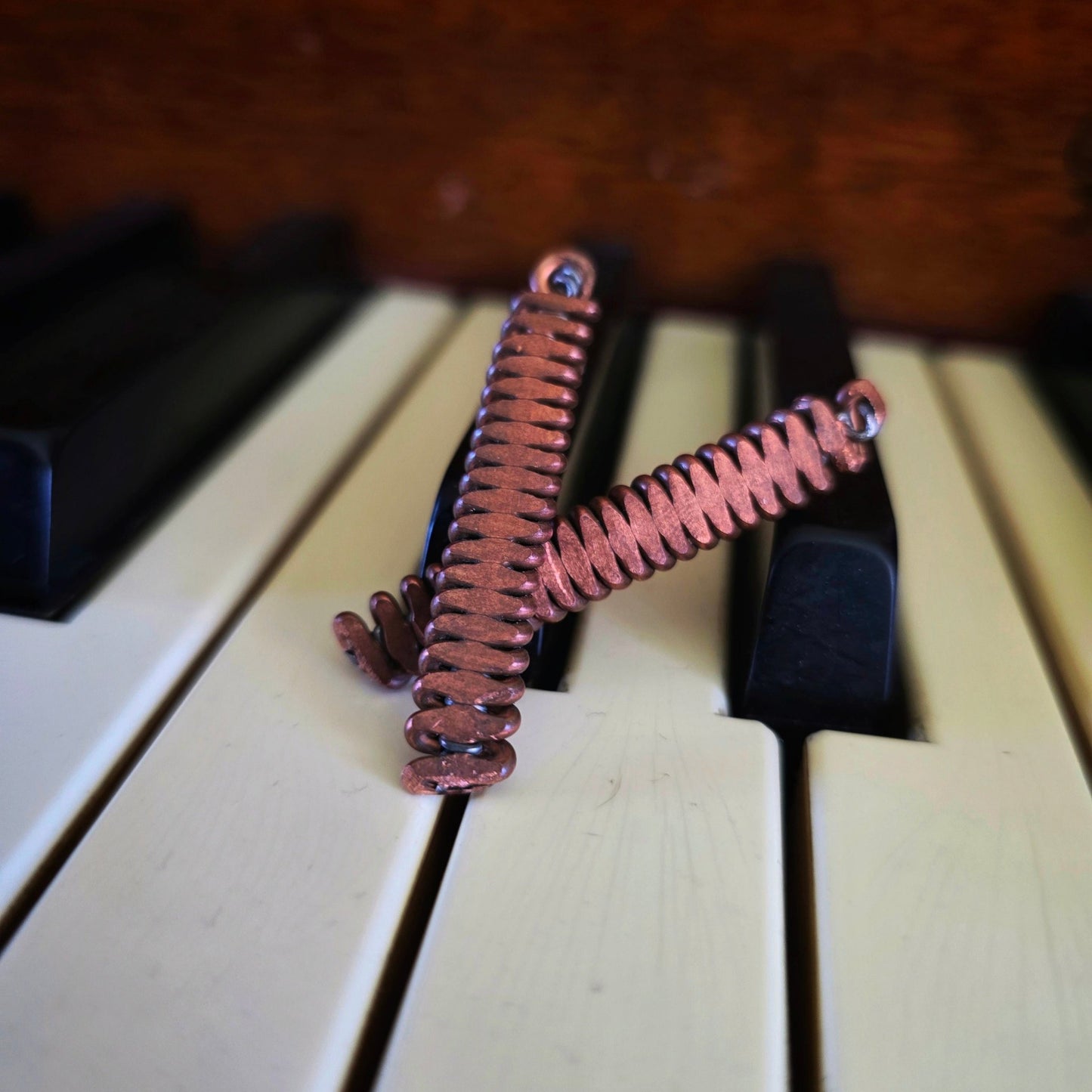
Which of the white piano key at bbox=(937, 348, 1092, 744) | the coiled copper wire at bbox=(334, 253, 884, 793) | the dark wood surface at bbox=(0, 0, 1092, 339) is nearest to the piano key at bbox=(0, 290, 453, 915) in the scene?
the coiled copper wire at bbox=(334, 253, 884, 793)

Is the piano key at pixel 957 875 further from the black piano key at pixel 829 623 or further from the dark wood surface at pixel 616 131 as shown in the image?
the dark wood surface at pixel 616 131

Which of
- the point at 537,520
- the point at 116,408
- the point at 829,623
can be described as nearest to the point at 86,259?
the point at 116,408

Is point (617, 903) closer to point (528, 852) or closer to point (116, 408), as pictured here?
point (528, 852)

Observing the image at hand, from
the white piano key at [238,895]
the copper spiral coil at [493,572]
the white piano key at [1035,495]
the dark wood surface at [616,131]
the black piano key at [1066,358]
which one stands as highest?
the dark wood surface at [616,131]

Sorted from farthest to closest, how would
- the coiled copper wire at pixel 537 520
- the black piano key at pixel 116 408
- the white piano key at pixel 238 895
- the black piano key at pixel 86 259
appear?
the black piano key at pixel 86 259
the black piano key at pixel 116 408
the coiled copper wire at pixel 537 520
the white piano key at pixel 238 895

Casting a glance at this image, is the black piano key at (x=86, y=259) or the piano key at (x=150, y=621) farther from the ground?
the black piano key at (x=86, y=259)

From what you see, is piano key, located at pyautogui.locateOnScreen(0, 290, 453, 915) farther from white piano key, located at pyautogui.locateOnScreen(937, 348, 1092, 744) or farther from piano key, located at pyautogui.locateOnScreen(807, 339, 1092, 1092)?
white piano key, located at pyautogui.locateOnScreen(937, 348, 1092, 744)

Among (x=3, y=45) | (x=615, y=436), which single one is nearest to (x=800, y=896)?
(x=615, y=436)

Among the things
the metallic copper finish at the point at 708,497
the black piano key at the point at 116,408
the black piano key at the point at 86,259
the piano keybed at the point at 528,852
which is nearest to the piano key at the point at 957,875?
the piano keybed at the point at 528,852
